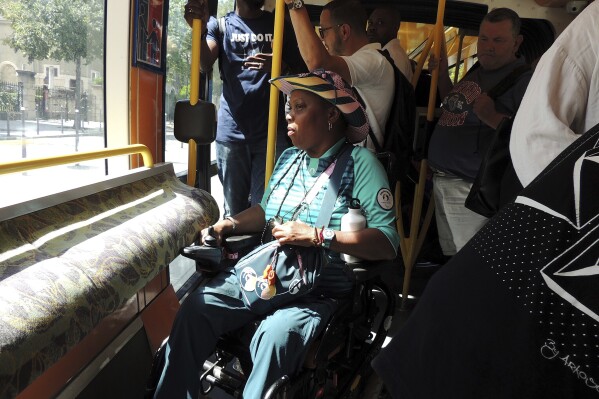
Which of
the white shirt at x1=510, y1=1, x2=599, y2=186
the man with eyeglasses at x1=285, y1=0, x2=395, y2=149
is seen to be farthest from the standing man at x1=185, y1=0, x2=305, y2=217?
the white shirt at x1=510, y1=1, x2=599, y2=186

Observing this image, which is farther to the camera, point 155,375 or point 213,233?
point 213,233

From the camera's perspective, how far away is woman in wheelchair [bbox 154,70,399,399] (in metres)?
1.62

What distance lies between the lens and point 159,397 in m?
1.65

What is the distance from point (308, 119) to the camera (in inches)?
75.8

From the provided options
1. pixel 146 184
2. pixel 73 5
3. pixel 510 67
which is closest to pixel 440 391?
pixel 146 184

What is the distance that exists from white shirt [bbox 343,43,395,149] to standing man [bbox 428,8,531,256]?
45 centimetres

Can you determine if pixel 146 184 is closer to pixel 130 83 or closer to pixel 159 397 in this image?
pixel 130 83

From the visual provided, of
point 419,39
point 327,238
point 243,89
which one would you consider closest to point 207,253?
point 327,238

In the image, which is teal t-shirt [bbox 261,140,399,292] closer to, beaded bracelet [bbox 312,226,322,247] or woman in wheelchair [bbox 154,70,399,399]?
woman in wheelchair [bbox 154,70,399,399]

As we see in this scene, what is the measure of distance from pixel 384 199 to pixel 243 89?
129cm

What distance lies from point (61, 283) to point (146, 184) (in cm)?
78

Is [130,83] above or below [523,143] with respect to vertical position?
above

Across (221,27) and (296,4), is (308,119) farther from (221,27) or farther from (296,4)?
(221,27)

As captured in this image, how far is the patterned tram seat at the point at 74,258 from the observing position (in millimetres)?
981
